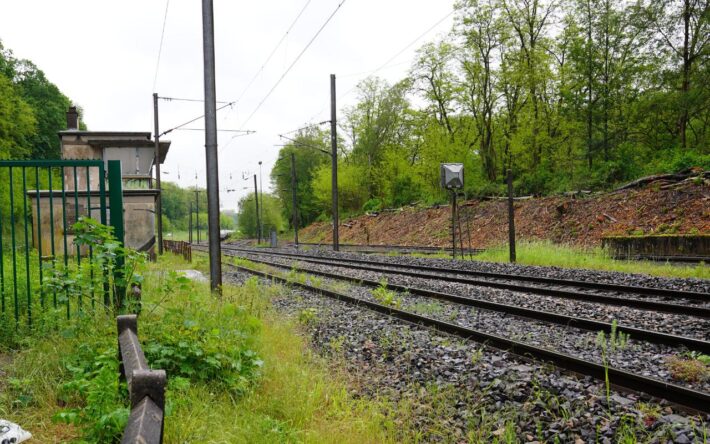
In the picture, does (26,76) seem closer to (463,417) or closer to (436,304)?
(436,304)

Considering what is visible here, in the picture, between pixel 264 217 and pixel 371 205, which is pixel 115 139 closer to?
pixel 371 205

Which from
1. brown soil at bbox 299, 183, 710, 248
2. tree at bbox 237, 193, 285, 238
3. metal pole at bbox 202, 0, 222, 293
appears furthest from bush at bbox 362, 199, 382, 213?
metal pole at bbox 202, 0, 222, 293

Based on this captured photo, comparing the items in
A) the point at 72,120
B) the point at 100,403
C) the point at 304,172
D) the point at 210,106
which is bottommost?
the point at 100,403

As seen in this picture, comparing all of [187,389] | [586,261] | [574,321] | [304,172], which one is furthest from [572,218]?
[304,172]

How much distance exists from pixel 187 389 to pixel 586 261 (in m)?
13.1

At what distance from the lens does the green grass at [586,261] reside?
38.0 ft

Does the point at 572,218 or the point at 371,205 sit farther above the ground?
the point at 371,205

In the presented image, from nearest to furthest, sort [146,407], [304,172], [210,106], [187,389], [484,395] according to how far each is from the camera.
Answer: [146,407] < [187,389] < [484,395] < [210,106] < [304,172]

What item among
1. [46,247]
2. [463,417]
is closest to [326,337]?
[463,417]

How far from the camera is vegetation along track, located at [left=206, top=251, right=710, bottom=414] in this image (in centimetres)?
395

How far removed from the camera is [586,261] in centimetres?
1441

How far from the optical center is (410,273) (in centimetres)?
1370

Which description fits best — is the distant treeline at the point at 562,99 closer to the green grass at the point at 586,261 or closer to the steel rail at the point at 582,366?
the green grass at the point at 586,261

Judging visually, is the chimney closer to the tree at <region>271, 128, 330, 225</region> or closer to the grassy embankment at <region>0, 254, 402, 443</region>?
the grassy embankment at <region>0, 254, 402, 443</region>
